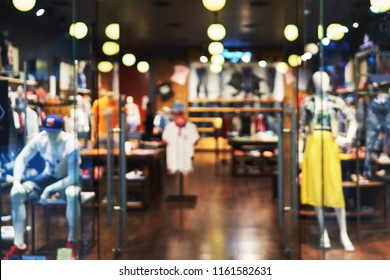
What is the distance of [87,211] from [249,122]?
383 inches

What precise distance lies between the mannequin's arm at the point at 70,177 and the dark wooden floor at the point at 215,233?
0.21 m

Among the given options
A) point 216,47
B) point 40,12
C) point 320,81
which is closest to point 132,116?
point 216,47

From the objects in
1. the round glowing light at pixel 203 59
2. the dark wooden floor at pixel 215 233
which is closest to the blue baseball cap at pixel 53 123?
the dark wooden floor at pixel 215 233

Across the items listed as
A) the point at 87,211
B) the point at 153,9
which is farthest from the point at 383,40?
the point at 153,9

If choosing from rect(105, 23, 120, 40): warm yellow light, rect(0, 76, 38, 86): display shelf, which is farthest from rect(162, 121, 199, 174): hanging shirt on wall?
rect(0, 76, 38, 86): display shelf

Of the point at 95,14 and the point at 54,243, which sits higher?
the point at 95,14

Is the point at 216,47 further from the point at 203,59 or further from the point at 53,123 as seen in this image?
the point at 203,59

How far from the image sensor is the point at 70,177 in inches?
143

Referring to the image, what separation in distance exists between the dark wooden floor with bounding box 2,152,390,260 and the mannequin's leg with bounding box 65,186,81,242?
7 centimetres

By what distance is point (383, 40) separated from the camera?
402cm

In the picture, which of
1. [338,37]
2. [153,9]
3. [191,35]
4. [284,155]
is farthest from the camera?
[191,35]

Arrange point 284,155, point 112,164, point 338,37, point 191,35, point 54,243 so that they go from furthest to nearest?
point 191,35, point 284,155, point 112,164, point 338,37, point 54,243

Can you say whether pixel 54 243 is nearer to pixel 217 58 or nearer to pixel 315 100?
pixel 315 100

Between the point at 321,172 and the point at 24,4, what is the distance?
243 centimetres
